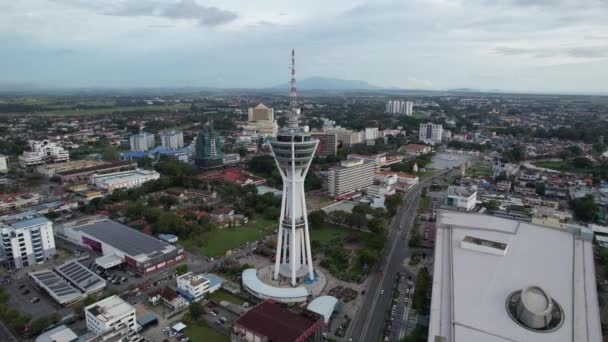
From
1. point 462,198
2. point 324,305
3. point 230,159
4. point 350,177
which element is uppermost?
point 350,177

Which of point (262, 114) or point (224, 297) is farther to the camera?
point (262, 114)

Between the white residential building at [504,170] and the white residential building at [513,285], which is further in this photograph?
the white residential building at [504,170]

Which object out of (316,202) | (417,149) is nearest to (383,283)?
(316,202)

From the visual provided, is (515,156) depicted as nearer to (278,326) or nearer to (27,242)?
(278,326)

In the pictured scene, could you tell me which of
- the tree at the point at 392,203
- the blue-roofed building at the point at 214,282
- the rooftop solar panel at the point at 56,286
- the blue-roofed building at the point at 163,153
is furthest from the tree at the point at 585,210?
the blue-roofed building at the point at 163,153

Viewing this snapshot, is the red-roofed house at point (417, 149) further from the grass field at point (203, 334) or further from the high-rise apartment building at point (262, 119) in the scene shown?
the grass field at point (203, 334)

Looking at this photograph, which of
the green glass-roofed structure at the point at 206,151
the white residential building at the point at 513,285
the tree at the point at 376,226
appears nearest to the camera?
the white residential building at the point at 513,285
